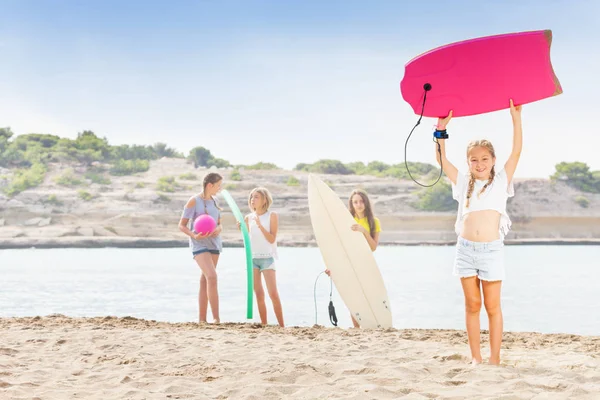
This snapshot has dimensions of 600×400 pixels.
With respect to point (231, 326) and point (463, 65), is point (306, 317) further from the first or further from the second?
point (463, 65)

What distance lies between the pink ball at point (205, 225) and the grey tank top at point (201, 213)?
8 centimetres

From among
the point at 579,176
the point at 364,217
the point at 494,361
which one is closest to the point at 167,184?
the point at 579,176

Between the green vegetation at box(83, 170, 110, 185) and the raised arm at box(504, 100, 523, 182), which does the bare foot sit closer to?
the raised arm at box(504, 100, 523, 182)

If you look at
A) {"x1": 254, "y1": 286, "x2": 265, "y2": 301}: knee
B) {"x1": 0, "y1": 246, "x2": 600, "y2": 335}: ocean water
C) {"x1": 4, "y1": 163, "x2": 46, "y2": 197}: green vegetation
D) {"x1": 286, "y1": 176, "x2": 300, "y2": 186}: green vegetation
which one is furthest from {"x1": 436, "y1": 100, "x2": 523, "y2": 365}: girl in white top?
{"x1": 4, "y1": 163, "x2": 46, "y2": 197}: green vegetation

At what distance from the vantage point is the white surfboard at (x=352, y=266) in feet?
19.3

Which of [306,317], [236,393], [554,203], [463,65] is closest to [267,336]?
[236,393]

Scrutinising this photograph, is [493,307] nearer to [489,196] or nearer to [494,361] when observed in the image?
[494,361]

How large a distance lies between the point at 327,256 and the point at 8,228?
54.1m

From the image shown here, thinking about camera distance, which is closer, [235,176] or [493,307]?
[493,307]

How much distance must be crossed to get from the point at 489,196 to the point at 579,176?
63.9m

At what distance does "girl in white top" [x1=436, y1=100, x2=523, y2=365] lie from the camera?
145 inches

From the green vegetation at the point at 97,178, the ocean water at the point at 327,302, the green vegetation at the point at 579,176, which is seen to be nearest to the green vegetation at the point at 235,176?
the green vegetation at the point at 97,178

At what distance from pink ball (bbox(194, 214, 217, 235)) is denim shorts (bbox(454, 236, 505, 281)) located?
241cm

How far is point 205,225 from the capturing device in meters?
5.63
